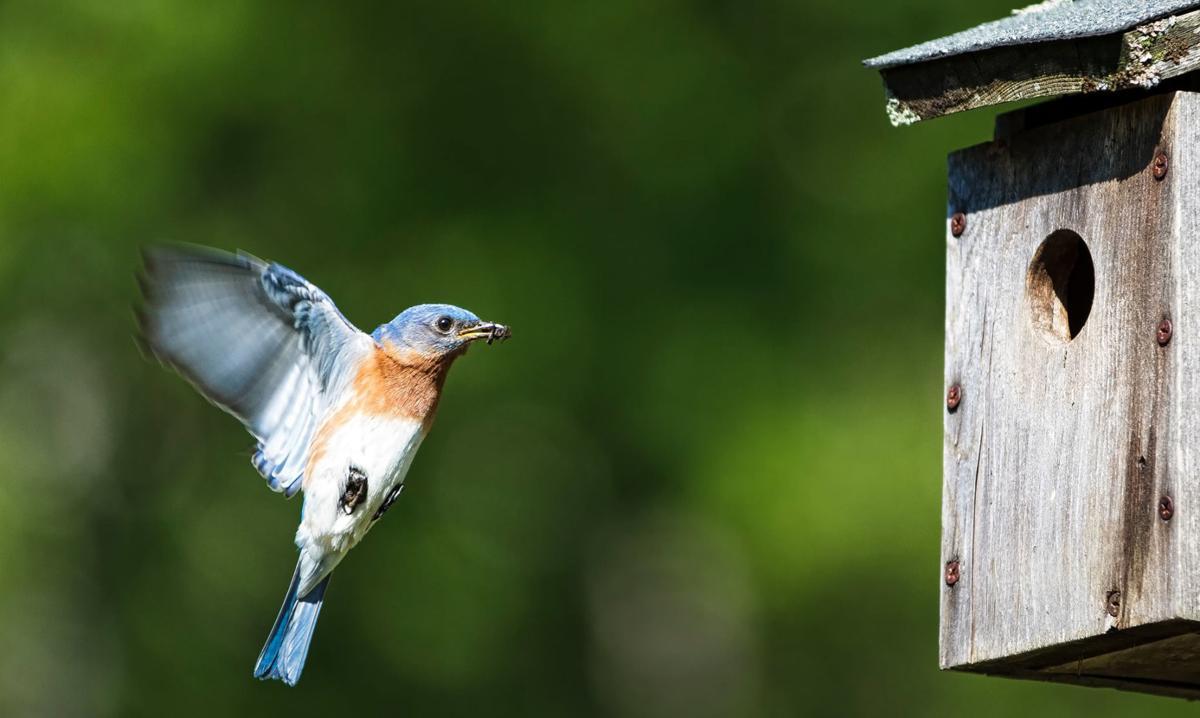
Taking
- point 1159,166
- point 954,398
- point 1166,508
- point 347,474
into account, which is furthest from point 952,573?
point 347,474

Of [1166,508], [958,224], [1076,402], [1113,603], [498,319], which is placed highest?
[498,319]

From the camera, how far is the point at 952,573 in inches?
175

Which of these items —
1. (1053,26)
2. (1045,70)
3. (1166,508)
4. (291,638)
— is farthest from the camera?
(291,638)

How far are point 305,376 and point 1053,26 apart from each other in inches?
74.2

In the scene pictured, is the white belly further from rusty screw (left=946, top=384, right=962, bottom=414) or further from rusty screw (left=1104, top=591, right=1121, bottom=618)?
rusty screw (left=1104, top=591, right=1121, bottom=618)

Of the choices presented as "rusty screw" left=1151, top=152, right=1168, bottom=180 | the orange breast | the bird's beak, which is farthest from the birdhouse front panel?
the orange breast

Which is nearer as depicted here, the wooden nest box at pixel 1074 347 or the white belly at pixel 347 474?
the wooden nest box at pixel 1074 347

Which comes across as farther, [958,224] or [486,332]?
[958,224]

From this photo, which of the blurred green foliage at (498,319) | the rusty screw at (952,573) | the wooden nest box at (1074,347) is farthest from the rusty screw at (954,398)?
the blurred green foliage at (498,319)

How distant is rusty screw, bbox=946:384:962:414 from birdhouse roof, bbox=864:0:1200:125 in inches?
24.3

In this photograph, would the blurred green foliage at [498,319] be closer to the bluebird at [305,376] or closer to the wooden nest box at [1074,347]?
the bluebird at [305,376]

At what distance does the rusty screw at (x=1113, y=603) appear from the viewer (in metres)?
3.99

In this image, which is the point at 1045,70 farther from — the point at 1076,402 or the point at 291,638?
the point at 291,638

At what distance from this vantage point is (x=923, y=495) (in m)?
9.82
